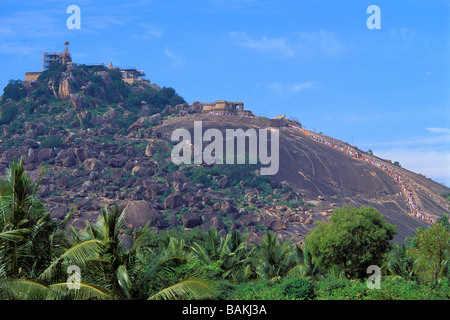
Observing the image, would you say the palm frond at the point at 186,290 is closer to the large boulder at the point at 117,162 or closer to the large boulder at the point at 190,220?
the large boulder at the point at 190,220

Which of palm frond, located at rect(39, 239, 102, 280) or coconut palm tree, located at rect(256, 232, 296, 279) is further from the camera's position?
coconut palm tree, located at rect(256, 232, 296, 279)

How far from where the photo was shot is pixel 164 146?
3223 inches

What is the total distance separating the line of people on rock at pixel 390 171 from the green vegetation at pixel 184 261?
40.5m

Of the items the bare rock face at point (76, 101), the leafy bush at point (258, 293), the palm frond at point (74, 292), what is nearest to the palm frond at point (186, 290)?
the palm frond at point (74, 292)

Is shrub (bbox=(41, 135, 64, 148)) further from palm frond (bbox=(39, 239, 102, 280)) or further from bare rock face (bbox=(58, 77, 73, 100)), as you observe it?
palm frond (bbox=(39, 239, 102, 280))

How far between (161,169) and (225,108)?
2058cm

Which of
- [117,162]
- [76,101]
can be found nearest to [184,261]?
[117,162]

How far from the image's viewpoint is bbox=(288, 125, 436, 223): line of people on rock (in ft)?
240

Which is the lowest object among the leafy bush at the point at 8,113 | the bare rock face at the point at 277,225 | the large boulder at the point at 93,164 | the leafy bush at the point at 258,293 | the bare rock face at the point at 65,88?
the leafy bush at the point at 258,293

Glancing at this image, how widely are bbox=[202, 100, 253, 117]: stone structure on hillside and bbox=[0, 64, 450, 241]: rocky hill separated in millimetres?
2490

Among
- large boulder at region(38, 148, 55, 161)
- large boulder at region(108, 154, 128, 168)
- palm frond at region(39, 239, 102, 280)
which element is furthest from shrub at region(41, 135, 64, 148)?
palm frond at region(39, 239, 102, 280)

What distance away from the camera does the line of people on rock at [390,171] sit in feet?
240

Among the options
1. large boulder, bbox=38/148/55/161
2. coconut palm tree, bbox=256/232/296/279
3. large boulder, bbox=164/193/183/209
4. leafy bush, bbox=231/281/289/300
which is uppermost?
large boulder, bbox=38/148/55/161
